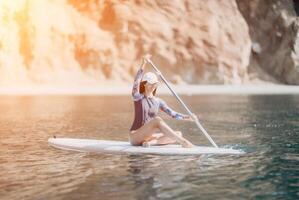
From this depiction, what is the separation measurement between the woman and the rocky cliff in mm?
33539

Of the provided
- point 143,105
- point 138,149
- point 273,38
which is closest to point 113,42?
point 273,38

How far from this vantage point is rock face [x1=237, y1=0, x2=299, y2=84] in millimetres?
52344

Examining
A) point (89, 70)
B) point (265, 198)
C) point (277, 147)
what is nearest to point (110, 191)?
point (265, 198)

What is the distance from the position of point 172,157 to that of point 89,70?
3654 cm

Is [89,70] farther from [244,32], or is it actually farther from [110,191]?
Result: [110,191]

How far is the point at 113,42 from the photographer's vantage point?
50.0 m

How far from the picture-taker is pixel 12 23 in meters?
48.2

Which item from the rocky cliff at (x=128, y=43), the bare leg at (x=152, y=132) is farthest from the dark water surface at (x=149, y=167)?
the rocky cliff at (x=128, y=43)

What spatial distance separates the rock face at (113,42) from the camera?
1875 inches

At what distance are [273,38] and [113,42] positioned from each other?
16182 millimetres

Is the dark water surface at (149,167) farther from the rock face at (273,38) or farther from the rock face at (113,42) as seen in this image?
the rock face at (273,38)

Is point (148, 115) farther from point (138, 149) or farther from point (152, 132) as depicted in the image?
point (138, 149)

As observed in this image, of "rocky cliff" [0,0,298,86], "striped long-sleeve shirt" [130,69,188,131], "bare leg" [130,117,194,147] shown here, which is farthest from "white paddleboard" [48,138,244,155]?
"rocky cliff" [0,0,298,86]

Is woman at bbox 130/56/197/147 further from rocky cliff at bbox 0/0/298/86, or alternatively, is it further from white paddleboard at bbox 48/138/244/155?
rocky cliff at bbox 0/0/298/86
